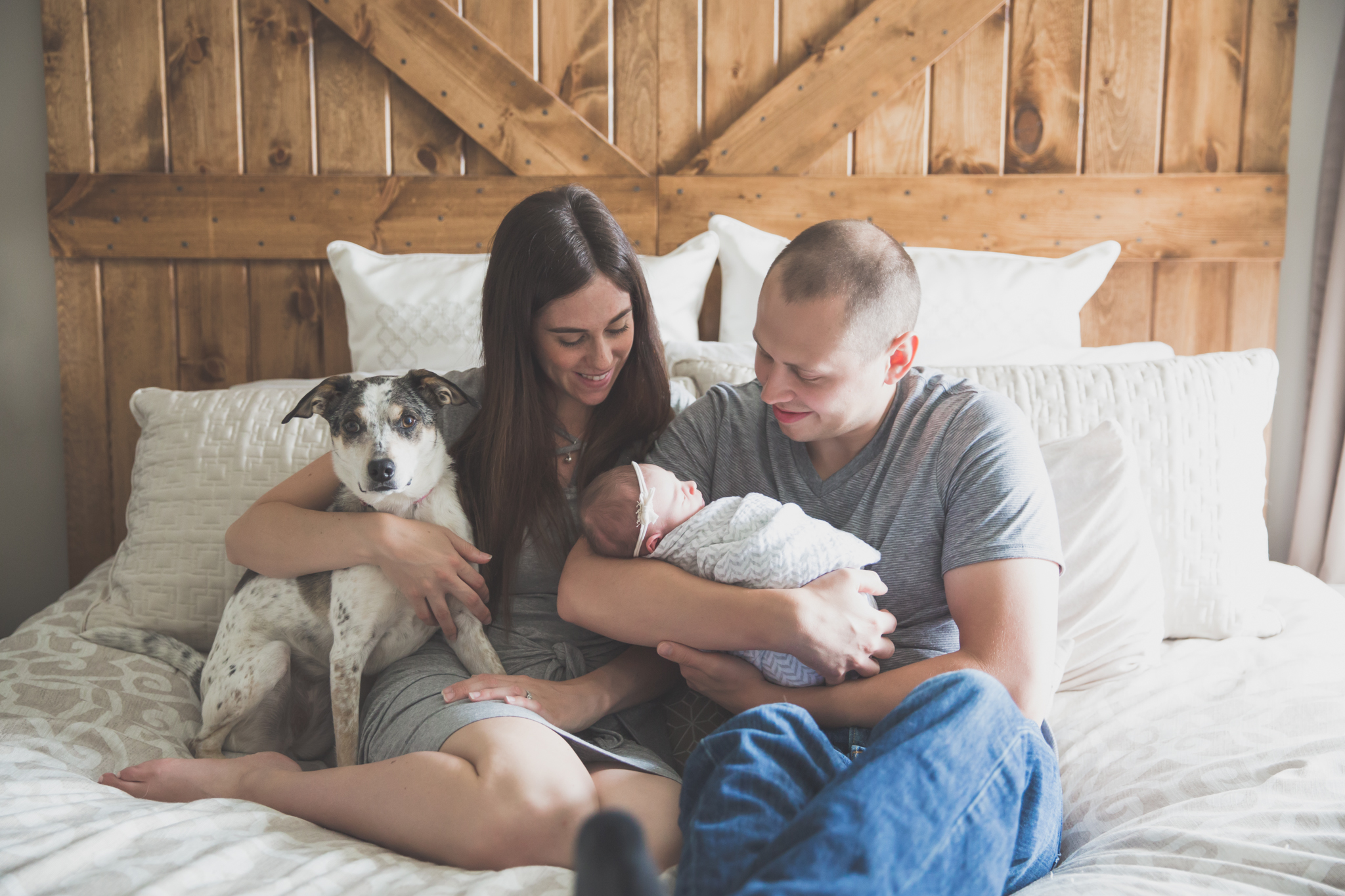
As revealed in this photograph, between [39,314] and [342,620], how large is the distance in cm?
187

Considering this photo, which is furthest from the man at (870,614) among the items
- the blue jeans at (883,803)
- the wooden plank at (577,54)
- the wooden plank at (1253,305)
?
the wooden plank at (1253,305)

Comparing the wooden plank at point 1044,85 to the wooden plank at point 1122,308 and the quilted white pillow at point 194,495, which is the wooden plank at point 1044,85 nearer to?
the wooden plank at point 1122,308

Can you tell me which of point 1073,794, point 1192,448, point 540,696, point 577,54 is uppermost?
point 577,54

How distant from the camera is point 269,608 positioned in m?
1.48

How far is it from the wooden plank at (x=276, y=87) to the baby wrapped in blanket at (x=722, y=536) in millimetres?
1722

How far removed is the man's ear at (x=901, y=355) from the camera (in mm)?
1276

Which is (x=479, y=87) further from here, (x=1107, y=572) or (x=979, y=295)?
(x=1107, y=572)

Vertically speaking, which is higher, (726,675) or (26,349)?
(26,349)

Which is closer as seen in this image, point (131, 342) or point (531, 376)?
point (531, 376)

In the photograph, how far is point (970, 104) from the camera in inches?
94.0

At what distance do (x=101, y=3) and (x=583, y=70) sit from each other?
4.65 feet

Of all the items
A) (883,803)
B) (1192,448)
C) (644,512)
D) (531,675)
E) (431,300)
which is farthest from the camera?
(431,300)

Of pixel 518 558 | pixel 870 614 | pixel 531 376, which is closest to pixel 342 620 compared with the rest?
pixel 518 558

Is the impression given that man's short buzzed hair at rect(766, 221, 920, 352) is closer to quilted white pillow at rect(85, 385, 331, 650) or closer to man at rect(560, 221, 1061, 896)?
man at rect(560, 221, 1061, 896)
